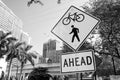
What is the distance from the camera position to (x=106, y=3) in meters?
17.0

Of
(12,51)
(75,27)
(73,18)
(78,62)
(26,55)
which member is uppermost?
(12,51)

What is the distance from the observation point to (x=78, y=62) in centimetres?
242

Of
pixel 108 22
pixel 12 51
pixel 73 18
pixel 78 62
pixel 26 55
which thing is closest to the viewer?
pixel 78 62

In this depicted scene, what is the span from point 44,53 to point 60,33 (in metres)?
117

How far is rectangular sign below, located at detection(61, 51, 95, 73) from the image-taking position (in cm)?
233

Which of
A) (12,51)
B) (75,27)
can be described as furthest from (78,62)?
(12,51)

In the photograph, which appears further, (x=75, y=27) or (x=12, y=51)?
(x=12, y=51)

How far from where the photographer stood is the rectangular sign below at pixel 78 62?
2.33 m

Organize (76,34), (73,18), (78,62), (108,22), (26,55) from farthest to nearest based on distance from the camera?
1. (26,55)
2. (108,22)
3. (73,18)
4. (76,34)
5. (78,62)

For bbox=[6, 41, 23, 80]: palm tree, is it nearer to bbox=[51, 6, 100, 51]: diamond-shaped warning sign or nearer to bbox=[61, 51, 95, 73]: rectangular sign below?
bbox=[51, 6, 100, 51]: diamond-shaped warning sign

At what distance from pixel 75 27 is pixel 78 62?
67cm

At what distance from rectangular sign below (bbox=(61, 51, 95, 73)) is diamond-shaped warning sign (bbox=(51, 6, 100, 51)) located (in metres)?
0.17

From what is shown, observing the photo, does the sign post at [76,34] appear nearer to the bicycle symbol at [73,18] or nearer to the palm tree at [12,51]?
the bicycle symbol at [73,18]

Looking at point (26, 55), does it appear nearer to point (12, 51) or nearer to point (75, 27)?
point (12, 51)
